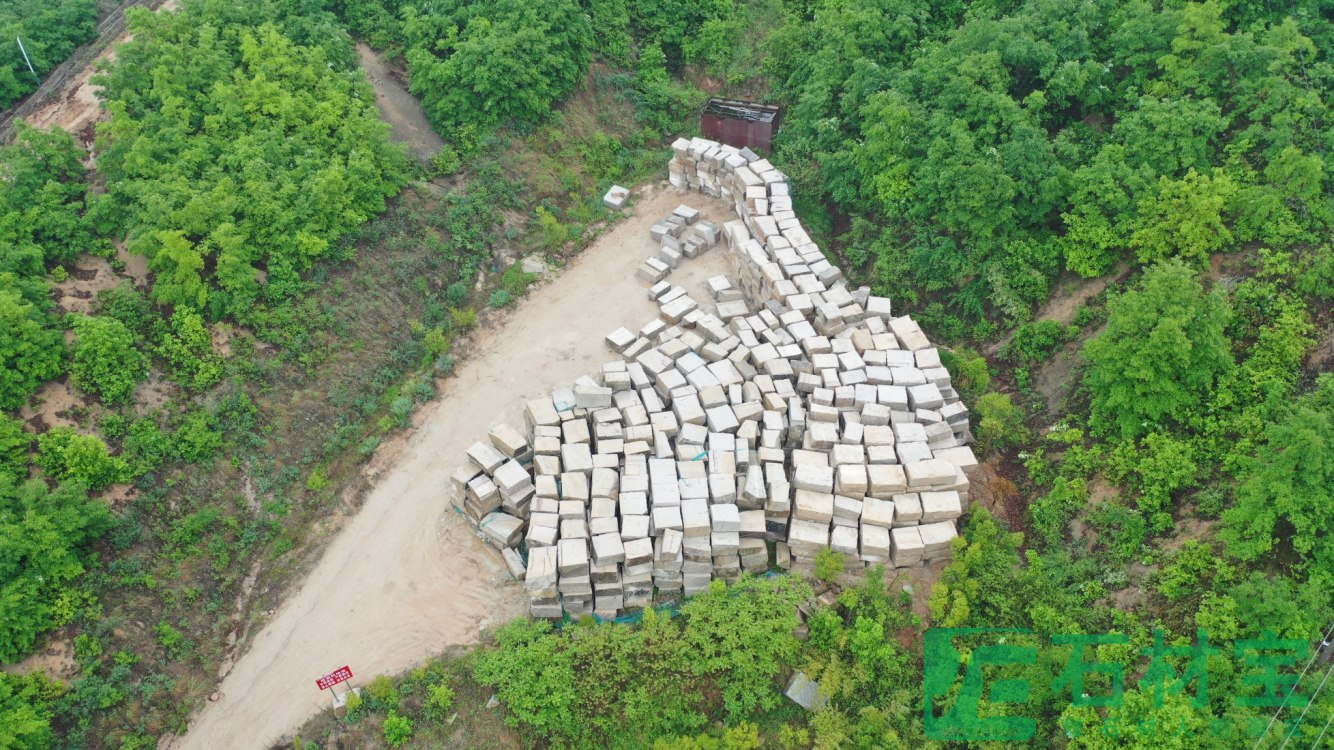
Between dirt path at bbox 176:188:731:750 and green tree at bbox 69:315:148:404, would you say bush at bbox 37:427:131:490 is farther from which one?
dirt path at bbox 176:188:731:750

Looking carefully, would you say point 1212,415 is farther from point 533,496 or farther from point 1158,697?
point 533,496

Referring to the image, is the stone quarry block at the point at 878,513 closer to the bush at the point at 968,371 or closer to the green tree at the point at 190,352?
the bush at the point at 968,371

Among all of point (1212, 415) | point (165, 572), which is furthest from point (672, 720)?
point (1212, 415)

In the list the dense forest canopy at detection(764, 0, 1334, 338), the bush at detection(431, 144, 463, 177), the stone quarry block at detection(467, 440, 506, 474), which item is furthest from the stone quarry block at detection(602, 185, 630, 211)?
the stone quarry block at detection(467, 440, 506, 474)

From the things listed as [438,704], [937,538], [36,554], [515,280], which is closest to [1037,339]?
[937,538]

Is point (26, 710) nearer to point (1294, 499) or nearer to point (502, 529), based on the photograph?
point (502, 529)

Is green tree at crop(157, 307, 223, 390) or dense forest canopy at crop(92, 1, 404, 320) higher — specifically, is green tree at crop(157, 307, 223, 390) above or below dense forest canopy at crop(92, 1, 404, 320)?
below
